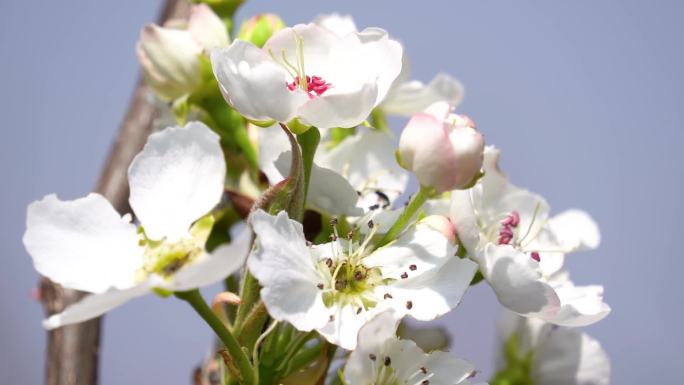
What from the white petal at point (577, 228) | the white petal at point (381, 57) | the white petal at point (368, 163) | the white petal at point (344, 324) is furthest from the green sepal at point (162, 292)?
the white petal at point (577, 228)

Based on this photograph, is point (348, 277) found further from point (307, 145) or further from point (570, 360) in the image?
point (570, 360)

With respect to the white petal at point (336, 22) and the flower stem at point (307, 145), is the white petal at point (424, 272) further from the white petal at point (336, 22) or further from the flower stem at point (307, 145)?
the white petal at point (336, 22)

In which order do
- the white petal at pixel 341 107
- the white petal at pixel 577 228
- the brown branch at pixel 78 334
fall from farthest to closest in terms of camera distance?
the brown branch at pixel 78 334, the white petal at pixel 577 228, the white petal at pixel 341 107

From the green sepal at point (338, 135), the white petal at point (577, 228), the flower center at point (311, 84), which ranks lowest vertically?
the white petal at point (577, 228)

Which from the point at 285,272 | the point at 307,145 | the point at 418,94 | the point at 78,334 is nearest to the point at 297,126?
the point at 307,145

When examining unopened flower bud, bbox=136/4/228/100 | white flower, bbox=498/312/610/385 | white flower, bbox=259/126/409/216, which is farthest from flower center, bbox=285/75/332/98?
white flower, bbox=498/312/610/385

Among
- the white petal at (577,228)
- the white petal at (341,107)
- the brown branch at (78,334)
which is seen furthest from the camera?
the brown branch at (78,334)

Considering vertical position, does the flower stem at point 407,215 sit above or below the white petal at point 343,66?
below
